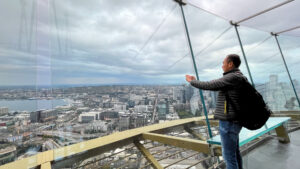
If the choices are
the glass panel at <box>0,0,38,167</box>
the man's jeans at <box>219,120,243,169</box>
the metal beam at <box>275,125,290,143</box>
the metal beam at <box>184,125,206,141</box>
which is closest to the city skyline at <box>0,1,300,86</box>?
the glass panel at <box>0,0,38,167</box>

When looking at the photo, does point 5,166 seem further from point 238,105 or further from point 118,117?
point 238,105

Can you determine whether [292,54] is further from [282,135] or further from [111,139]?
[111,139]

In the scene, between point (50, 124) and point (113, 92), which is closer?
point (50, 124)

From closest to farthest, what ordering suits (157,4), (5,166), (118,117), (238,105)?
(5,166)
(238,105)
(118,117)
(157,4)

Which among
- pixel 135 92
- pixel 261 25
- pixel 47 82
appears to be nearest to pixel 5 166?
pixel 47 82

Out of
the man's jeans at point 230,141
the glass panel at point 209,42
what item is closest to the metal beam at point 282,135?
the glass panel at point 209,42
